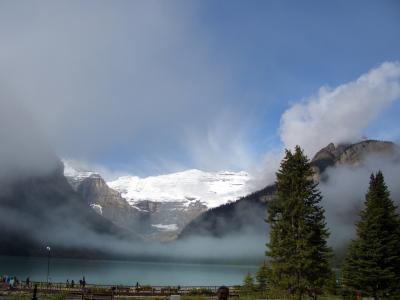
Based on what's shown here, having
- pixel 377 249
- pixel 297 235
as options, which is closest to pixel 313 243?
pixel 297 235

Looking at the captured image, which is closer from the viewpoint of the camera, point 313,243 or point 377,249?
point 313,243

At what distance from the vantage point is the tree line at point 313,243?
43312 millimetres

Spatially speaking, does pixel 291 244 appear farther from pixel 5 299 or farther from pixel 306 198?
pixel 5 299

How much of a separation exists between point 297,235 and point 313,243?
1.69m

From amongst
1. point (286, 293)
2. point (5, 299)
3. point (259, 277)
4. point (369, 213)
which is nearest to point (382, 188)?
point (369, 213)

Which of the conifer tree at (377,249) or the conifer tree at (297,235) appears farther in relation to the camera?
the conifer tree at (377,249)

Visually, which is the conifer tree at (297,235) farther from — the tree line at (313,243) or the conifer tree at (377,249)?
the conifer tree at (377,249)

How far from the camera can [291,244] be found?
43594 millimetres

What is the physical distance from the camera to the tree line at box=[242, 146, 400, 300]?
43.3 m

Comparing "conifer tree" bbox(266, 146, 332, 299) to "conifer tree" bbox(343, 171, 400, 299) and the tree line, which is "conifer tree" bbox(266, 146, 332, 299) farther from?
"conifer tree" bbox(343, 171, 400, 299)

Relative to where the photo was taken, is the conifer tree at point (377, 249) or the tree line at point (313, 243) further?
the conifer tree at point (377, 249)

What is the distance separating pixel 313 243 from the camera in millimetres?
44438

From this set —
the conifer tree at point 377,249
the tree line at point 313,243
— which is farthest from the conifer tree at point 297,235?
the conifer tree at point 377,249

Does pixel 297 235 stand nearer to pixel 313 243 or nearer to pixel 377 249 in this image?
pixel 313 243
